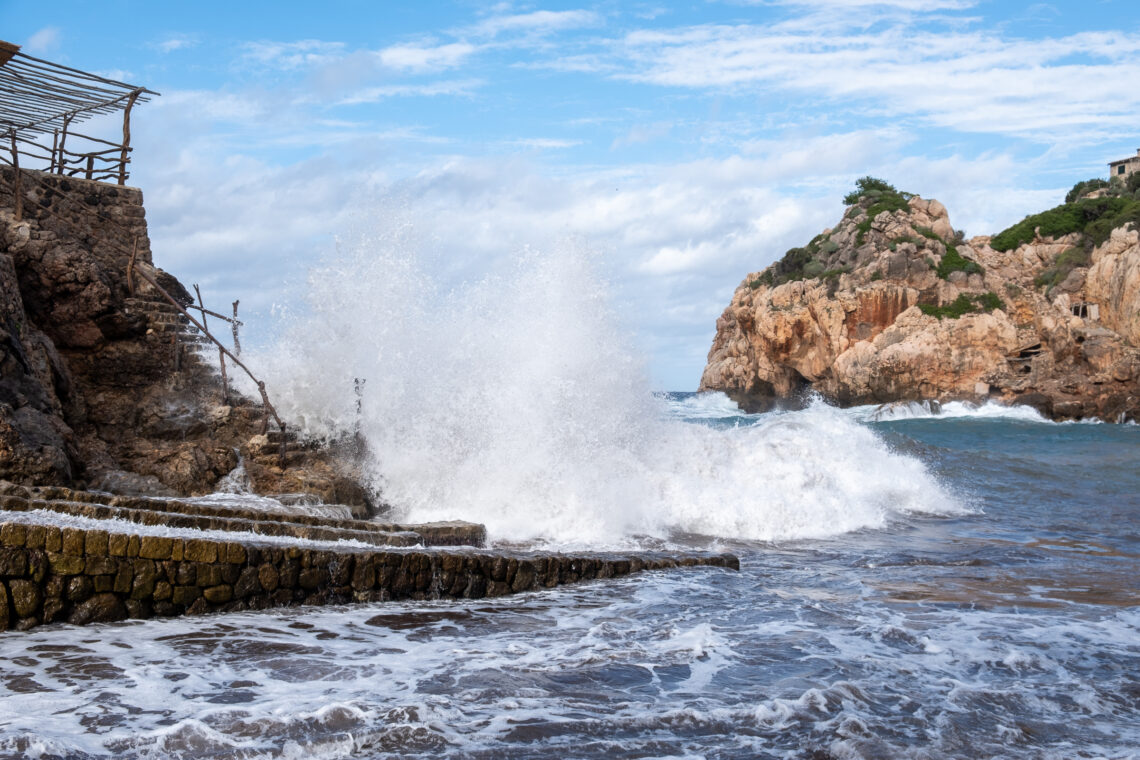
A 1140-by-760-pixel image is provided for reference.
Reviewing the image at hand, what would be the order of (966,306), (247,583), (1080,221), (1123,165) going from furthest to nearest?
(1123,165), (1080,221), (966,306), (247,583)

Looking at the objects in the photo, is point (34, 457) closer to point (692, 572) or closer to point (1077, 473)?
point (692, 572)

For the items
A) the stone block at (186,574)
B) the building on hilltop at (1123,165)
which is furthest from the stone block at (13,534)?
the building on hilltop at (1123,165)

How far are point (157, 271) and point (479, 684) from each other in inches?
425

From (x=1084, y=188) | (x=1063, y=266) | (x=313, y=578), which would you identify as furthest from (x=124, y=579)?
(x=1084, y=188)

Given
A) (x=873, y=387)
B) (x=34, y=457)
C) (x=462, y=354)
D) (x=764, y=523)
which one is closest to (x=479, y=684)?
(x=34, y=457)

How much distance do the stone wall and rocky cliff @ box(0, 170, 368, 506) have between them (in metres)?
3.71

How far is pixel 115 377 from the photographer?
11.1 m

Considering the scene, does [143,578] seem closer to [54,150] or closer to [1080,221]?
[54,150]

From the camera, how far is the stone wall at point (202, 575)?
5.38 m

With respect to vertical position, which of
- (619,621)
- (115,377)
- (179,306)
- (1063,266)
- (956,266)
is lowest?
(619,621)

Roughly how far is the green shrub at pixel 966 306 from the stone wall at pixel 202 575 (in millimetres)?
A: 33389

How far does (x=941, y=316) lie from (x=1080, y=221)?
8.94 metres

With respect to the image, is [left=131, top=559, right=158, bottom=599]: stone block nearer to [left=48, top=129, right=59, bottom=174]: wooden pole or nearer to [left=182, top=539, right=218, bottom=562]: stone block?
[left=182, top=539, right=218, bottom=562]: stone block

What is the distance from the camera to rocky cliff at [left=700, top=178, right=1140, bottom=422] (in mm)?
32750
